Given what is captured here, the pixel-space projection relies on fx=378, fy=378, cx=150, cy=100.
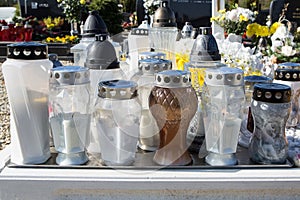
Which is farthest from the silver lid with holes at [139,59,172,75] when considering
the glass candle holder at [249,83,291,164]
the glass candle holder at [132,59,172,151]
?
the glass candle holder at [249,83,291,164]

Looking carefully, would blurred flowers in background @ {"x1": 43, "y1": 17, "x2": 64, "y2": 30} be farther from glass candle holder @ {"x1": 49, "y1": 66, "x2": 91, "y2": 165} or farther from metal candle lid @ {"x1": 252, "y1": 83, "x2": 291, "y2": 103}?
metal candle lid @ {"x1": 252, "y1": 83, "x2": 291, "y2": 103}

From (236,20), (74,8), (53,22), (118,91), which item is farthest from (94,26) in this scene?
(53,22)

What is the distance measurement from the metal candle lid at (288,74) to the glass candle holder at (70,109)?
633 mm

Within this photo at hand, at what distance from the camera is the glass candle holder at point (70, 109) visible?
34.9 inches

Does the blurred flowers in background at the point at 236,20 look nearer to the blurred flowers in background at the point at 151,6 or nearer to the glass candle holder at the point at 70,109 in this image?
the glass candle holder at the point at 70,109

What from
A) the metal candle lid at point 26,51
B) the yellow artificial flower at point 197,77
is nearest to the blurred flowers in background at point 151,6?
the yellow artificial flower at point 197,77

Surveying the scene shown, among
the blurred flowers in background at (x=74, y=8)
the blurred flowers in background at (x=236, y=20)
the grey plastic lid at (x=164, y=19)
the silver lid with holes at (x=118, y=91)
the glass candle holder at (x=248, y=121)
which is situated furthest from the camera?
the blurred flowers in background at (x=74, y=8)

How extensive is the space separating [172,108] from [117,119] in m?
0.13

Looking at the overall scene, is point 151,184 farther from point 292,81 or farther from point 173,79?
point 292,81

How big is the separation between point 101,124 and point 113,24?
6.68 m

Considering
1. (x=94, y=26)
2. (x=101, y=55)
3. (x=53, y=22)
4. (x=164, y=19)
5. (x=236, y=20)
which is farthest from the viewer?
(x=53, y=22)

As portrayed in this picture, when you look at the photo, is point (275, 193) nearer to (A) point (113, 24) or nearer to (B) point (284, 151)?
(B) point (284, 151)

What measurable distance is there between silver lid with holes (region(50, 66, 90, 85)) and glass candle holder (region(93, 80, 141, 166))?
53 millimetres

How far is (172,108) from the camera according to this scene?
2.83 ft
